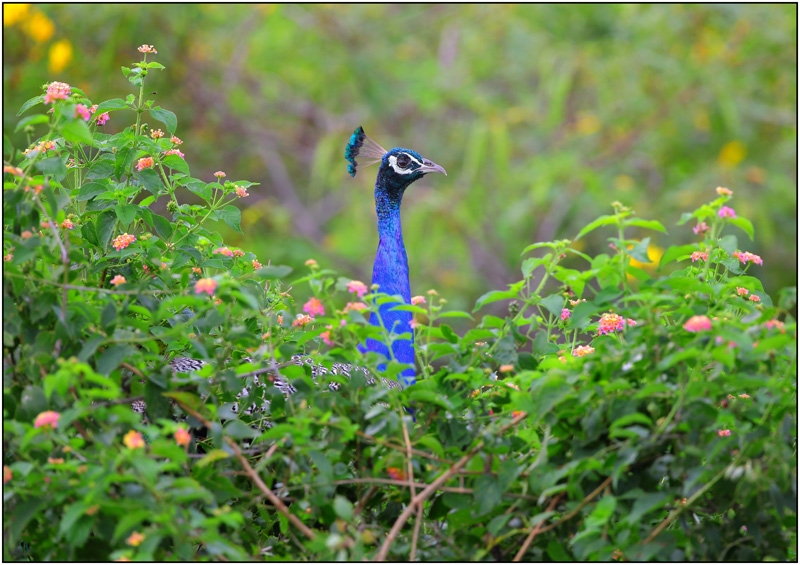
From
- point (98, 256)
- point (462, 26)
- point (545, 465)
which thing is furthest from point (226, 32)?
point (545, 465)

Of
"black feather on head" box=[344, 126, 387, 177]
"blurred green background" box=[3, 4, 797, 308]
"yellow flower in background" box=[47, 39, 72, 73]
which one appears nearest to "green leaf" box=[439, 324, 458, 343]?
"black feather on head" box=[344, 126, 387, 177]

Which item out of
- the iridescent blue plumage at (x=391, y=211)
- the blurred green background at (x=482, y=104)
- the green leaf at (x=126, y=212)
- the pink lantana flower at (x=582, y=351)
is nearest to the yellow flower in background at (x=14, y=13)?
the blurred green background at (x=482, y=104)

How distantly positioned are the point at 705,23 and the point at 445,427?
6774 mm

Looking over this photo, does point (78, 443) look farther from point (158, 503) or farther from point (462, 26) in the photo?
point (462, 26)

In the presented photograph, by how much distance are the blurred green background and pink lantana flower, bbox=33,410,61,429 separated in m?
5.70

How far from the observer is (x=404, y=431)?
160 centimetres

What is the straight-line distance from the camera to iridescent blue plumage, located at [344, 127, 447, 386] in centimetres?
289

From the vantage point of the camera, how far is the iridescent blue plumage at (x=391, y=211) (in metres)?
2.89

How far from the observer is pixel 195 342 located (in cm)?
153

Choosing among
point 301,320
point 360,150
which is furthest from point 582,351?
point 360,150

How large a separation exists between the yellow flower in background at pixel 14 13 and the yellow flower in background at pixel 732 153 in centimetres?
487

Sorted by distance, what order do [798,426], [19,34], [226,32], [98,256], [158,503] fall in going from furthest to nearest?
[226,32], [19,34], [98,256], [798,426], [158,503]

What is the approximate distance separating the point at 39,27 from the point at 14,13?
0.90 ft

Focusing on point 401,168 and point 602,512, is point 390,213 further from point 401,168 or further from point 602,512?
point 602,512
